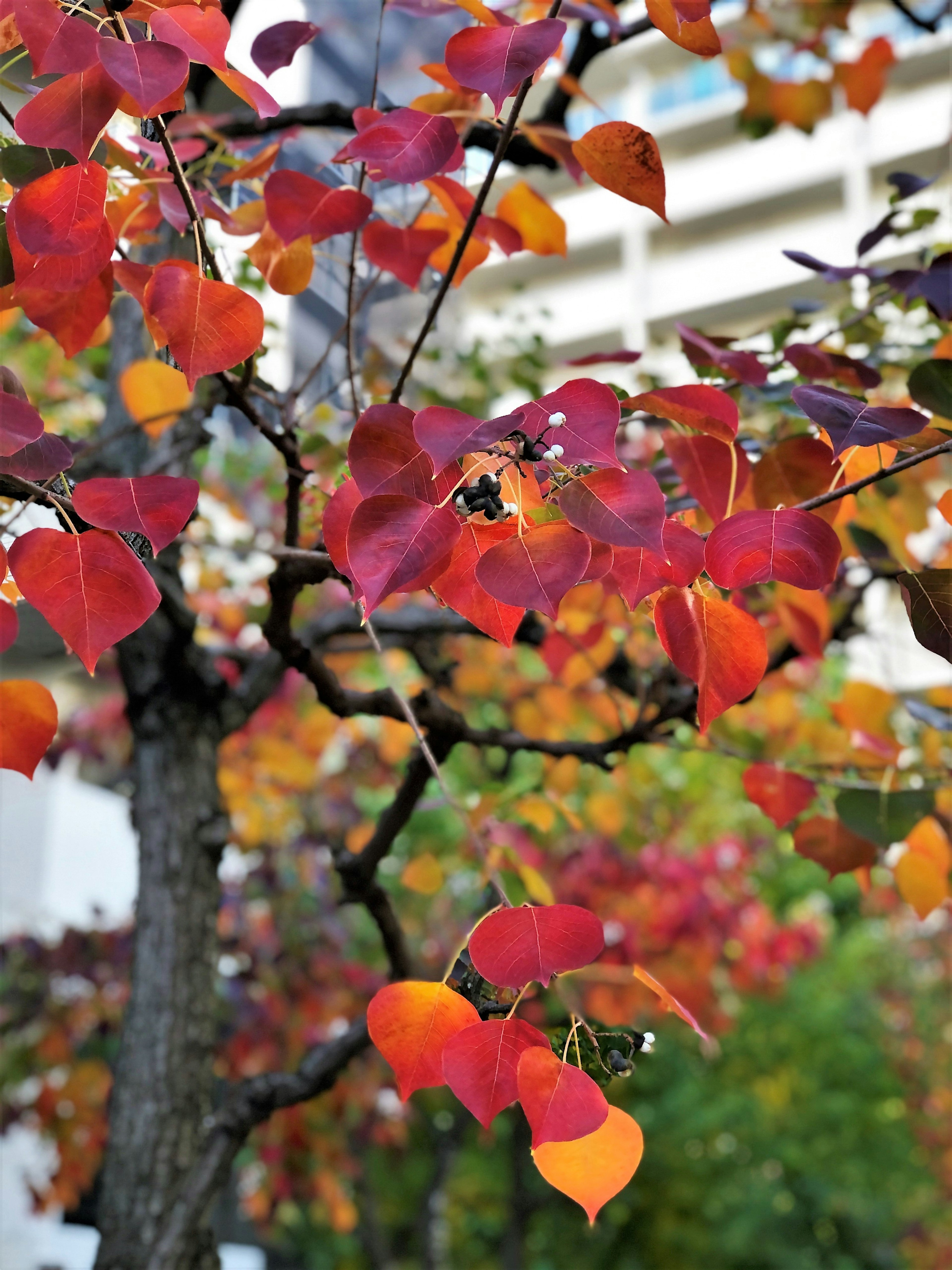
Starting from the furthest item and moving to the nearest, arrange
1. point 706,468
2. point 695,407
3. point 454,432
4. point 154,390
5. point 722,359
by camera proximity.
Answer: point 154,390 → point 722,359 → point 706,468 → point 695,407 → point 454,432

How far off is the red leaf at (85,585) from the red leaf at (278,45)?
524 mm

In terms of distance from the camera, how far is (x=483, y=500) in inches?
24.6

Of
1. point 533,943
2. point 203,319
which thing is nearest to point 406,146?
point 203,319

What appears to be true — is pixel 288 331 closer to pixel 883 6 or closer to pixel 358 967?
pixel 358 967

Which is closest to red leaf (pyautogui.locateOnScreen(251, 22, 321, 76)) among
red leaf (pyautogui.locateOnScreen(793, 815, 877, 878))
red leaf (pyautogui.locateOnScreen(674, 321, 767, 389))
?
red leaf (pyautogui.locateOnScreen(674, 321, 767, 389))

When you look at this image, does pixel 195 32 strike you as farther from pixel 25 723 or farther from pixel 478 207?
pixel 25 723

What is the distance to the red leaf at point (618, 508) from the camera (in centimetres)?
56

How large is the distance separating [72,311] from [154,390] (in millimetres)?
711

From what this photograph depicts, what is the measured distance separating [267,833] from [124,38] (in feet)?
11.3

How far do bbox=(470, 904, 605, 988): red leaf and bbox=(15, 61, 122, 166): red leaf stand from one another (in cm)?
53

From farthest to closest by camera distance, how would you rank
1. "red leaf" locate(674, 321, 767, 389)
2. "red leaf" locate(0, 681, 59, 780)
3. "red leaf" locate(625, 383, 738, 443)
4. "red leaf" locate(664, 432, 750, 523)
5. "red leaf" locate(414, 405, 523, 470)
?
"red leaf" locate(674, 321, 767, 389), "red leaf" locate(664, 432, 750, 523), "red leaf" locate(625, 383, 738, 443), "red leaf" locate(0, 681, 59, 780), "red leaf" locate(414, 405, 523, 470)

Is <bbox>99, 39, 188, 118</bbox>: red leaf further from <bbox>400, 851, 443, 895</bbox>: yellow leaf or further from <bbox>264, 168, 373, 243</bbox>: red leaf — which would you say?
<bbox>400, 851, 443, 895</bbox>: yellow leaf

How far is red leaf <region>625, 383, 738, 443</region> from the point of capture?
757 millimetres

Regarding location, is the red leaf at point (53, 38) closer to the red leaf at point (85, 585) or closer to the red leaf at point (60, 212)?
the red leaf at point (60, 212)
